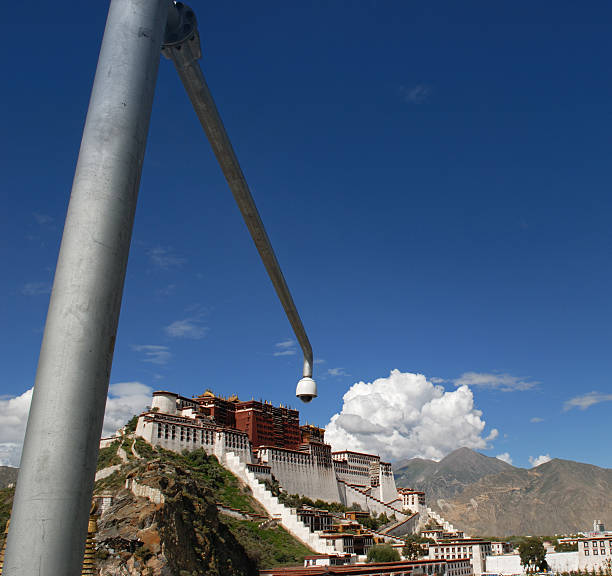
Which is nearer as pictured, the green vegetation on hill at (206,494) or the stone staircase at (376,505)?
the green vegetation on hill at (206,494)

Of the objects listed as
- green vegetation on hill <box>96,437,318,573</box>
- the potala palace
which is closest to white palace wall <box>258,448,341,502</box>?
the potala palace

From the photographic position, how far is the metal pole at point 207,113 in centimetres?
420

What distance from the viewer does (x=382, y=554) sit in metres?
68.6

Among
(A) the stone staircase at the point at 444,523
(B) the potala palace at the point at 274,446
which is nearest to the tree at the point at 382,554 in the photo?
(B) the potala palace at the point at 274,446

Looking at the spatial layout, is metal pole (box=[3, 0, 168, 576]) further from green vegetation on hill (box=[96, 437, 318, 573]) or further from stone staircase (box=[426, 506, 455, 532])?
stone staircase (box=[426, 506, 455, 532])

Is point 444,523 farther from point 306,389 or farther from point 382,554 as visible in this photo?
point 306,389

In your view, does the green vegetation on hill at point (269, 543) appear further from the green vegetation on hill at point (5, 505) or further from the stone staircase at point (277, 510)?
the green vegetation on hill at point (5, 505)

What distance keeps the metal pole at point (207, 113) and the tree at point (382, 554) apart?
71.2 meters

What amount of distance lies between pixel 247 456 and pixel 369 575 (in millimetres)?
39152

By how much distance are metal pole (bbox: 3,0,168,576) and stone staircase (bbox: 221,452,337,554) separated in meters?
70.3

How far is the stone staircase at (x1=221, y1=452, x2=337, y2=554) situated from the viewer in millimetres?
66812

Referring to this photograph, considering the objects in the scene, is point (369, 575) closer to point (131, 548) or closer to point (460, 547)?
point (131, 548)

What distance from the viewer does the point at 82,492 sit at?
9.21 ft

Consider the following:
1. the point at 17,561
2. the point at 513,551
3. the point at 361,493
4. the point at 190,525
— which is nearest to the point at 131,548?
the point at 190,525
